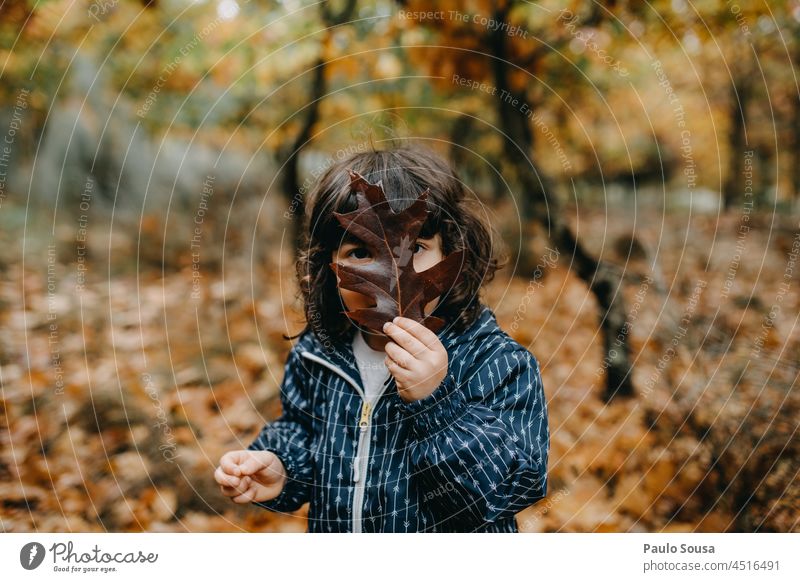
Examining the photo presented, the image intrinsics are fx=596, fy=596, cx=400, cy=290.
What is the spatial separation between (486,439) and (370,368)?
261 millimetres

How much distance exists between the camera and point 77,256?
292 centimetres

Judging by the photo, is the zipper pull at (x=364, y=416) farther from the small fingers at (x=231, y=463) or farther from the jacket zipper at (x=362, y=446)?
the small fingers at (x=231, y=463)

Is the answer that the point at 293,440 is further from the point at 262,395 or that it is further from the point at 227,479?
the point at 262,395

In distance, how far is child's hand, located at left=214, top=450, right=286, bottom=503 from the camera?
3.32 ft

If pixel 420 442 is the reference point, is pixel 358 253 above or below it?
above

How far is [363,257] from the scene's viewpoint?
3.18 feet

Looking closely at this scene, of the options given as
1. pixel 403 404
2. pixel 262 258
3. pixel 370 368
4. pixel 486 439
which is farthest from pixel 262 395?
pixel 486 439

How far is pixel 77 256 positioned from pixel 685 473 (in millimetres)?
2781
